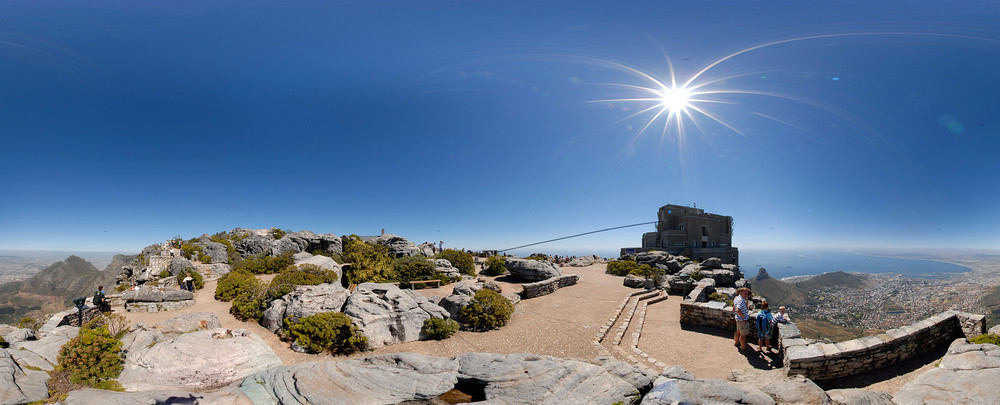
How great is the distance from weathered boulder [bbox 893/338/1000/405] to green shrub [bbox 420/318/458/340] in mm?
9727

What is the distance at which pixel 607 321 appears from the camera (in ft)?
37.1

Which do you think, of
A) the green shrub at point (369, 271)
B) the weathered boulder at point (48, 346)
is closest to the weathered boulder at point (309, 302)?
the weathered boulder at point (48, 346)

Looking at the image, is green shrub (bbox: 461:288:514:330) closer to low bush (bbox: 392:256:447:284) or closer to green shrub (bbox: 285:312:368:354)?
green shrub (bbox: 285:312:368:354)

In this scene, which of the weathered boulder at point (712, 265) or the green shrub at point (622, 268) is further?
the green shrub at point (622, 268)

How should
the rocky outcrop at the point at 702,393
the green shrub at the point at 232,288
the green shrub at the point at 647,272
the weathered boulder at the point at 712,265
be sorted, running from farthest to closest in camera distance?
1. the weathered boulder at the point at 712,265
2. the green shrub at the point at 647,272
3. the green shrub at the point at 232,288
4. the rocky outcrop at the point at 702,393

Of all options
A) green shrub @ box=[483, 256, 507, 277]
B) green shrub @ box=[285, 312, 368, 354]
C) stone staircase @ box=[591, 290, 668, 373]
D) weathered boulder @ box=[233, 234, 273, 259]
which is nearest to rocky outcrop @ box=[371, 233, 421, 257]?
green shrub @ box=[483, 256, 507, 277]

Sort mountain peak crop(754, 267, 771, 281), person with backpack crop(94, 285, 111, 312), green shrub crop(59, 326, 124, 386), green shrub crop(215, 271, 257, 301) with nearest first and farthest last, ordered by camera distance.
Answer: green shrub crop(59, 326, 124, 386) → person with backpack crop(94, 285, 111, 312) → green shrub crop(215, 271, 257, 301) → mountain peak crop(754, 267, 771, 281)

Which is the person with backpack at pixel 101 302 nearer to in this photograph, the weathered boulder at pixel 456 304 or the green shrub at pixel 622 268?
the weathered boulder at pixel 456 304

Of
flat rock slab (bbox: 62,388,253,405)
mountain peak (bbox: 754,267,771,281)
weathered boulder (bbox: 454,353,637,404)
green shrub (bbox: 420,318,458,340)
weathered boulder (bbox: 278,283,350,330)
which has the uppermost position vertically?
weathered boulder (bbox: 278,283,350,330)

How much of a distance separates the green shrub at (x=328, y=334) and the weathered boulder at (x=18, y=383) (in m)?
4.11

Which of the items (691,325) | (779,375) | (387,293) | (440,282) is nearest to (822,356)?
(779,375)

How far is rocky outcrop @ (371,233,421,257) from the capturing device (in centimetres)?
2619

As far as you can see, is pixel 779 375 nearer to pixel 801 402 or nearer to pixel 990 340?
pixel 801 402

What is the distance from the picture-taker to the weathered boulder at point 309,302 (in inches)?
385
